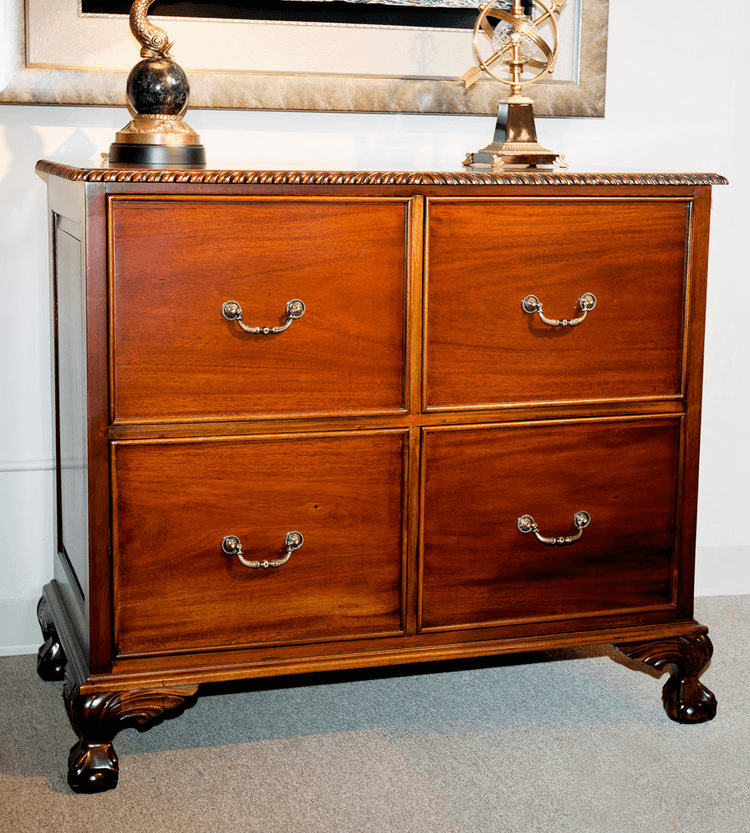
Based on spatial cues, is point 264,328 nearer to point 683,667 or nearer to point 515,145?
point 515,145

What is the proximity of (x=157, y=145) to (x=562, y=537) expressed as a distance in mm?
839

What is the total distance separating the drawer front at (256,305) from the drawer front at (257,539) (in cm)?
7

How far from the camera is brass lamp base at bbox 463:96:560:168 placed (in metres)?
1.82

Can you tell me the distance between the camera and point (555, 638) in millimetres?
1804

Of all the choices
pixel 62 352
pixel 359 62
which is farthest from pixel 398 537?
pixel 359 62

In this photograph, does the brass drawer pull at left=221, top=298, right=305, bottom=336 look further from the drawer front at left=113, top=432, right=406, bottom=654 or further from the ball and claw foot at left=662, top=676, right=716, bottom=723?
the ball and claw foot at left=662, top=676, right=716, bottom=723

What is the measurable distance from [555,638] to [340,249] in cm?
70

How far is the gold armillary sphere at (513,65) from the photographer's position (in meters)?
1.83

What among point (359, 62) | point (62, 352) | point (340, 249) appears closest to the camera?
point (340, 249)

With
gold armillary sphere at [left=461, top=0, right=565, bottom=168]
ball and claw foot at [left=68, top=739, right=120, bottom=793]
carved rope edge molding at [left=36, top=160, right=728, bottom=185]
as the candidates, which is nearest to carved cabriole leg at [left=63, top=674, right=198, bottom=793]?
ball and claw foot at [left=68, top=739, right=120, bottom=793]

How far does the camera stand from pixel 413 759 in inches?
68.4

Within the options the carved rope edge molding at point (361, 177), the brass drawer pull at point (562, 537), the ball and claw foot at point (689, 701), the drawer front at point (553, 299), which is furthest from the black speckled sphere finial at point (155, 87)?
the ball and claw foot at point (689, 701)

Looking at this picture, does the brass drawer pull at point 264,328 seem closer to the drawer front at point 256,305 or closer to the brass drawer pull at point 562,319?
the drawer front at point 256,305

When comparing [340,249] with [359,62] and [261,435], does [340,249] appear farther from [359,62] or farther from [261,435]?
[359,62]
